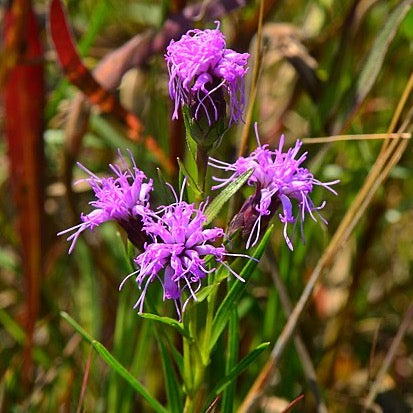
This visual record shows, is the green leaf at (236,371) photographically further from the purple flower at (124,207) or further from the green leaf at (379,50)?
the green leaf at (379,50)

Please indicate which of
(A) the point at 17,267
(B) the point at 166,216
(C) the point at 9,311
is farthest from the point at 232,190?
(C) the point at 9,311

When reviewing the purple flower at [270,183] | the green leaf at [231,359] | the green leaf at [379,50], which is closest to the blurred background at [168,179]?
the green leaf at [379,50]

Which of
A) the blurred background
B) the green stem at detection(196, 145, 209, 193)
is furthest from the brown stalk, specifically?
the green stem at detection(196, 145, 209, 193)

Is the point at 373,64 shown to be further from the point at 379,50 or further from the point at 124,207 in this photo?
the point at 124,207

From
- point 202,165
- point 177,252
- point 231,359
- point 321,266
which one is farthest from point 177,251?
point 321,266

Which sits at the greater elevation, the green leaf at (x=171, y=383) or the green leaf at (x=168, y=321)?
the green leaf at (x=168, y=321)

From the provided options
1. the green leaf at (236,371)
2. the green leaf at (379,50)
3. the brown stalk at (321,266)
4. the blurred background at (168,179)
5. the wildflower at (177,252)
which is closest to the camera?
the wildflower at (177,252)
